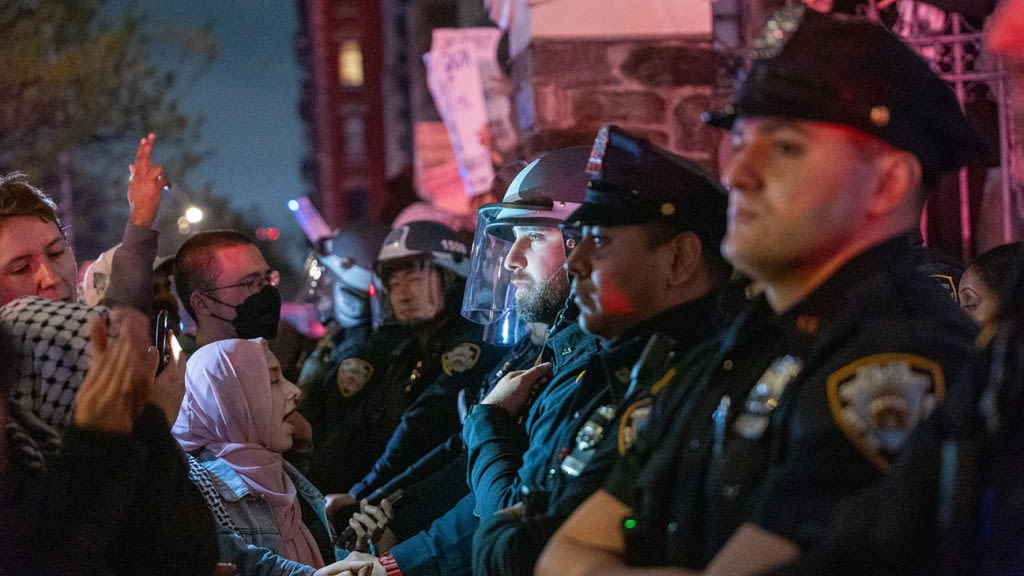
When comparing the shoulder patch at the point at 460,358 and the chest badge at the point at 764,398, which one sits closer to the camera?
the chest badge at the point at 764,398

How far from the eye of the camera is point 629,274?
127 inches

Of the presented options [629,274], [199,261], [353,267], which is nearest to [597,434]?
[629,274]

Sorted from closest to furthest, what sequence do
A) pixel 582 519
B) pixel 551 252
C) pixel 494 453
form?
1. pixel 582 519
2. pixel 494 453
3. pixel 551 252

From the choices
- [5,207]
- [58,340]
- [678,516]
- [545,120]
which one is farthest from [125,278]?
[545,120]

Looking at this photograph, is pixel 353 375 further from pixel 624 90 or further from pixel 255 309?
pixel 624 90

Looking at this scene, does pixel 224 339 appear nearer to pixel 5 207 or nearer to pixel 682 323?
pixel 5 207

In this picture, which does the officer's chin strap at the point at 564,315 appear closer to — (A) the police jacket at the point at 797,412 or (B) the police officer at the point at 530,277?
(B) the police officer at the point at 530,277

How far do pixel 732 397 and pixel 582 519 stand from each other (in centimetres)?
42

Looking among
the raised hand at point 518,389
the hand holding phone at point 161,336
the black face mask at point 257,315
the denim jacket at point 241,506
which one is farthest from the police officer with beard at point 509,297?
the hand holding phone at point 161,336

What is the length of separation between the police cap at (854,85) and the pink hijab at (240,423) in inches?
115

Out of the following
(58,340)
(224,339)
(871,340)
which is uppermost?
(871,340)

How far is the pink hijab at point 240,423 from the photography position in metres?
A: 4.87

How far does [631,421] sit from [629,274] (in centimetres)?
51

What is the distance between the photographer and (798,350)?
2.34m
